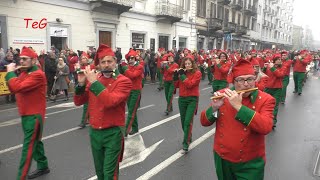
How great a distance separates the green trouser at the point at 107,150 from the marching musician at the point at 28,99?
1.28 metres

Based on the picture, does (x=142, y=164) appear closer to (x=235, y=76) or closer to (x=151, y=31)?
→ (x=235, y=76)

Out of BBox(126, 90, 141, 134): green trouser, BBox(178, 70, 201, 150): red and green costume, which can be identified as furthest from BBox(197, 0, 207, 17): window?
BBox(178, 70, 201, 150): red and green costume

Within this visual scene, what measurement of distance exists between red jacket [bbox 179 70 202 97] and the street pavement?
1186mm

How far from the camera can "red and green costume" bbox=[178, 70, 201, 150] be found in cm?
653

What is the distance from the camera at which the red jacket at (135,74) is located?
7941 mm

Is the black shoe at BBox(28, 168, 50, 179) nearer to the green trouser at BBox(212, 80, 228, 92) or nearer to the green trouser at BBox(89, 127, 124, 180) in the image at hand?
the green trouser at BBox(89, 127, 124, 180)

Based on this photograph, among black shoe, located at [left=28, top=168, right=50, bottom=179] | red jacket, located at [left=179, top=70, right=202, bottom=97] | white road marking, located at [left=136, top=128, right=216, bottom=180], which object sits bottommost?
white road marking, located at [left=136, top=128, right=216, bottom=180]

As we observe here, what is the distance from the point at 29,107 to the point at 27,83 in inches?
14.9

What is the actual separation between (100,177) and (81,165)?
195 cm

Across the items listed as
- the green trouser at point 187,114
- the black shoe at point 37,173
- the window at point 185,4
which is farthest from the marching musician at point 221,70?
the window at point 185,4

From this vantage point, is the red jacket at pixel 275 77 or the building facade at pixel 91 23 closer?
the red jacket at pixel 275 77

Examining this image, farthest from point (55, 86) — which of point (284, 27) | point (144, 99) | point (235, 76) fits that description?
point (284, 27)

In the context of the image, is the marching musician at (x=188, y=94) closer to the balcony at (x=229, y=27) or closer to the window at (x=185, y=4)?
the window at (x=185, y=4)

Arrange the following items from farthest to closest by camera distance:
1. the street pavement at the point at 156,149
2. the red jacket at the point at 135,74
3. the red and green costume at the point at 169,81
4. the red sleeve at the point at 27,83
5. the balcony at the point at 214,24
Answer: the balcony at the point at 214,24, the red and green costume at the point at 169,81, the red jacket at the point at 135,74, the street pavement at the point at 156,149, the red sleeve at the point at 27,83
